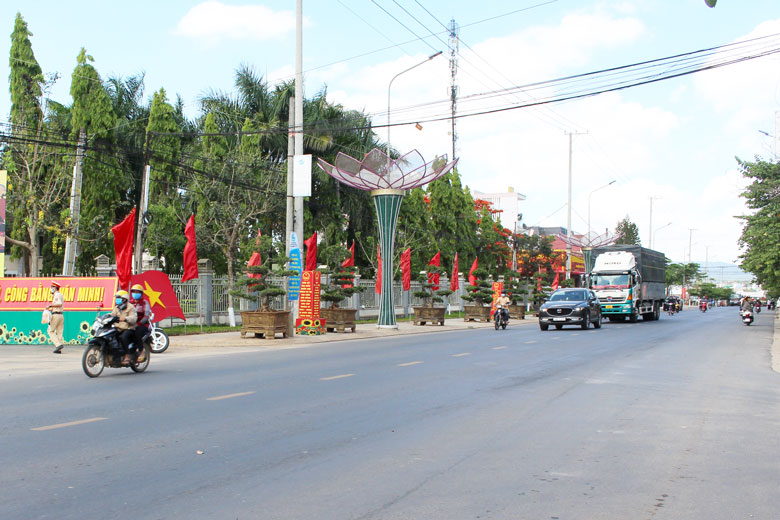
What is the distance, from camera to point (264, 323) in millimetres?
23281

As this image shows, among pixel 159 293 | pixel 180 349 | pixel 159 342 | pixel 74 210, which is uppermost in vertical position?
pixel 74 210

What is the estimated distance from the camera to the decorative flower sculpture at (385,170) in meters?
28.9

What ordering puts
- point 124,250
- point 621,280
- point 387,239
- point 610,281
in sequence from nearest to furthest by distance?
point 124,250 < point 387,239 < point 621,280 < point 610,281

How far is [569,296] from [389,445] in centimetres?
2595

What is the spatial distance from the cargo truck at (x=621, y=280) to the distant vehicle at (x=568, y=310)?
265 inches

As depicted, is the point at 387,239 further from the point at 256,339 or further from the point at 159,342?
the point at 159,342

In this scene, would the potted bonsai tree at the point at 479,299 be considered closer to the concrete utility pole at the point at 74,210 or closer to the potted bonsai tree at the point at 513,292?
the potted bonsai tree at the point at 513,292

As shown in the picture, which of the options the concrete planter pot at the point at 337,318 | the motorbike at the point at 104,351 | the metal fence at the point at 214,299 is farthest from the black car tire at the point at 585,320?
the motorbike at the point at 104,351

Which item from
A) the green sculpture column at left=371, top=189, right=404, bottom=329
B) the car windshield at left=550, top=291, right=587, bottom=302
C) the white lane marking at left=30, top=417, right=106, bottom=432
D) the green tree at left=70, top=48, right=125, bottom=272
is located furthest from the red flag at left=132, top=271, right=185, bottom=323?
the car windshield at left=550, top=291, right=587, bottom=302

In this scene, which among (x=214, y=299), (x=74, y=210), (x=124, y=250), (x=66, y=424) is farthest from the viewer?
(x=214, y=299)

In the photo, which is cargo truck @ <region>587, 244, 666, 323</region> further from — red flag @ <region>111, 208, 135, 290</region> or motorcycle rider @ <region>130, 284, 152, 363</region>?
motorcycle rider @ <region>130, 284, 152, 363</region>

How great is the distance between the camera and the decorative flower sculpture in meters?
28.9

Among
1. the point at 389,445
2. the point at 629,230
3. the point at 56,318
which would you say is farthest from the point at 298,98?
the point at 629,230

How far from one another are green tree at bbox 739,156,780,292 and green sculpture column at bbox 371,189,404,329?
1483 cm
